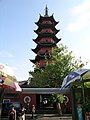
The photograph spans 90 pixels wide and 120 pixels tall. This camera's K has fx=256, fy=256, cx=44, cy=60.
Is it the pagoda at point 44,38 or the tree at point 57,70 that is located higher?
the pagoda at point 44,38

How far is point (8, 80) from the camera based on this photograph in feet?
26.4

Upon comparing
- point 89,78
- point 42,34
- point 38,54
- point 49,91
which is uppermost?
point 42,34

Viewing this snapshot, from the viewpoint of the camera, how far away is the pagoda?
46844mm

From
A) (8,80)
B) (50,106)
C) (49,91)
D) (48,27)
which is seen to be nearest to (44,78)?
(49,91)

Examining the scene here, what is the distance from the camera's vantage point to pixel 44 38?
161ft

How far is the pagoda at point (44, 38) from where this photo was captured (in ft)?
154

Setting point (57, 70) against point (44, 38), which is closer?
point (57, 70)

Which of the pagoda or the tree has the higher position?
the pagoda

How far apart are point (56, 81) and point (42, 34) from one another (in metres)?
15.8

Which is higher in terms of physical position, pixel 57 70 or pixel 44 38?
pixel 44 38

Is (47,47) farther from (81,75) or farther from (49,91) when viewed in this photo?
(81,75)

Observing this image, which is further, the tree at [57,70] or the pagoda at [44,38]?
the pagoda at [44,38]

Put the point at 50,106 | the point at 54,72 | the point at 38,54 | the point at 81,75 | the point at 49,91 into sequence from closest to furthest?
1. the point at 81,75
2. the point at 49,91
3. the point at 54,72
4. the point at 50,106
5. the point at 38,54

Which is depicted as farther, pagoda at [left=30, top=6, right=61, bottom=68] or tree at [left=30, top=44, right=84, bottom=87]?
pagoda at [left=30, top=6, right=61, bottom=68]
